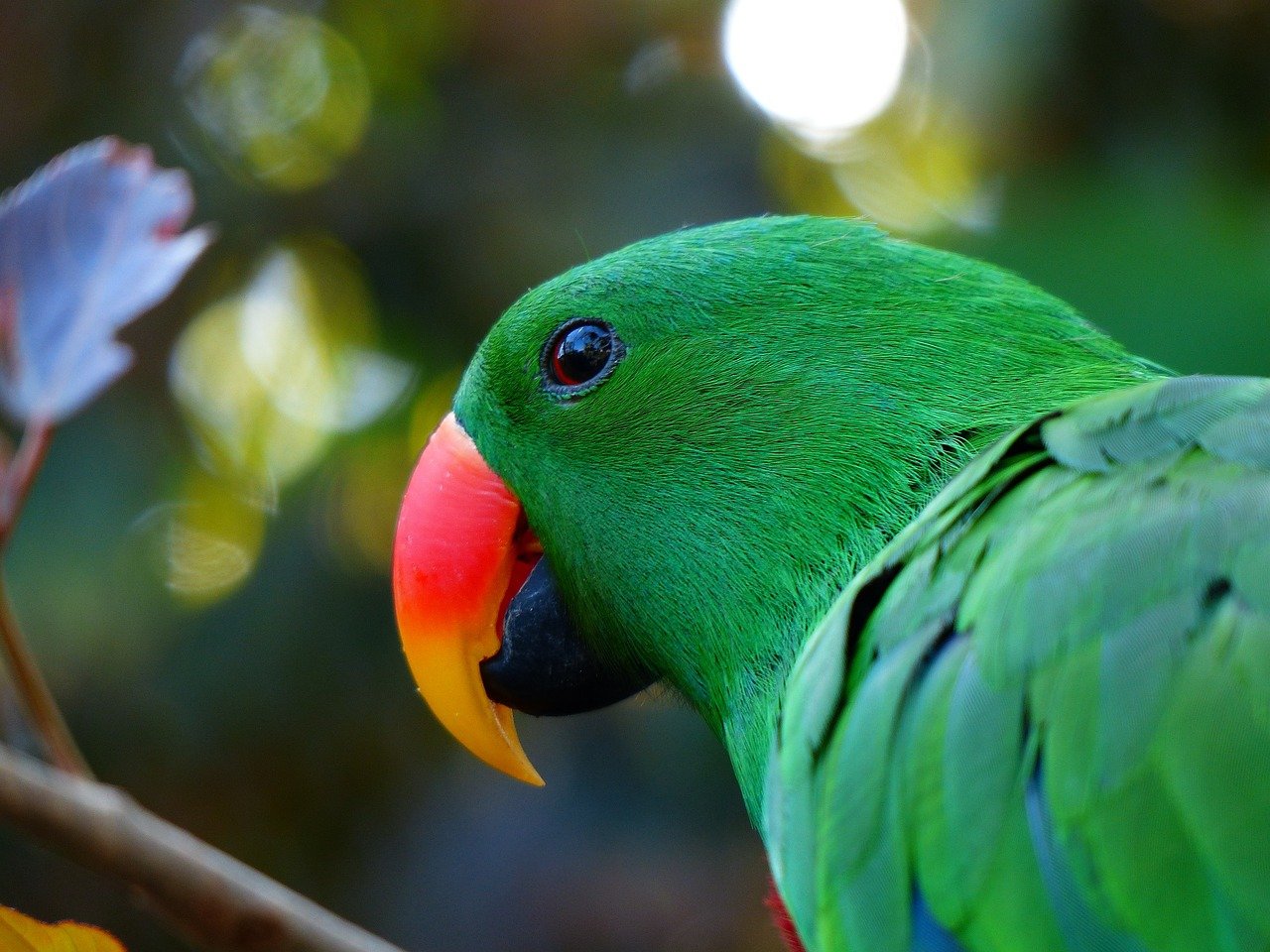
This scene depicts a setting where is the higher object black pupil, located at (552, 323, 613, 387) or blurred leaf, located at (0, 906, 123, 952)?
black pupil, located at (552, 323, 613, 387)

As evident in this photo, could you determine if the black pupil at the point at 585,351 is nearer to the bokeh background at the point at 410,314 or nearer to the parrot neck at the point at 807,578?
the parrot neck at the point at 807,578

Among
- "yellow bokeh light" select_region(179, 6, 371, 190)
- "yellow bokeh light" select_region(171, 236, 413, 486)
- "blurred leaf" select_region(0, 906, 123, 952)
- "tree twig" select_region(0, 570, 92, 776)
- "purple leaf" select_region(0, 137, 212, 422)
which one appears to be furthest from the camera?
"yellow bokeh light" select_region(179, 6, 371, 190)

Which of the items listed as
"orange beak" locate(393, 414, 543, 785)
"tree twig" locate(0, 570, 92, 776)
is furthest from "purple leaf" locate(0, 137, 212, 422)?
"orange beak" locate(393, 414, 543, 785)

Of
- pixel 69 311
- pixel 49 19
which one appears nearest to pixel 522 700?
pixel 69 311

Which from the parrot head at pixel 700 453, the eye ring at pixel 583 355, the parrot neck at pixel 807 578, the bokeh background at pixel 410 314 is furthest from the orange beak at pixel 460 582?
the bokeh background at pixel 410 314

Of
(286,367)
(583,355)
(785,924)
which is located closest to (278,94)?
(286,367)

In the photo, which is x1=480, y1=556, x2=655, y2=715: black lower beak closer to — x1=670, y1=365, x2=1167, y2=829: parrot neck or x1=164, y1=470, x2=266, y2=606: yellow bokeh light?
x1=670, y1=365, x2=1167, y2=829: parrot neck

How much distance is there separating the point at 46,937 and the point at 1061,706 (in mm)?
710

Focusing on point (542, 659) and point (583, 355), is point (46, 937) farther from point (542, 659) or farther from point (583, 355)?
point (583, 355)

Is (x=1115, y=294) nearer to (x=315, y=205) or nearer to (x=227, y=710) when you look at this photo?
(x=315, y=205)

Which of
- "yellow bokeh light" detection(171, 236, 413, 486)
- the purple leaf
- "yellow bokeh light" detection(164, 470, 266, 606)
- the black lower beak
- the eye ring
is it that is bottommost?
"yellow bokeh light" detection(164, 470, 266, 606)

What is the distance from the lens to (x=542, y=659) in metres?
1.42

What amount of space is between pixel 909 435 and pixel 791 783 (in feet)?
1.25

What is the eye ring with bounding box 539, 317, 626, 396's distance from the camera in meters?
1.42
